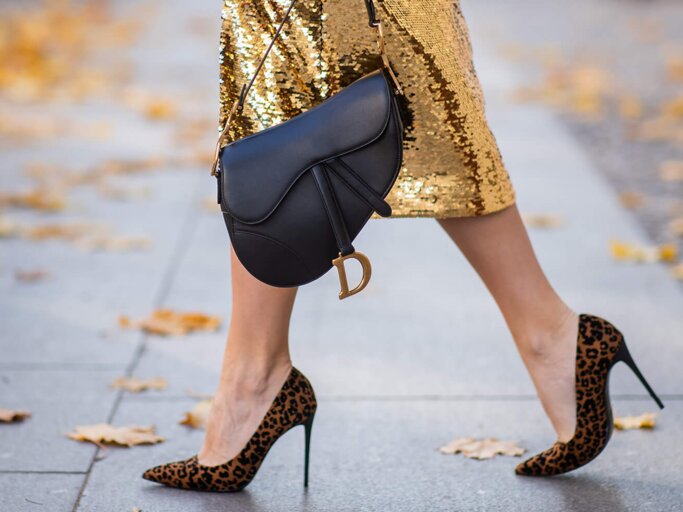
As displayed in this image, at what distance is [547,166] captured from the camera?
600 centimetres

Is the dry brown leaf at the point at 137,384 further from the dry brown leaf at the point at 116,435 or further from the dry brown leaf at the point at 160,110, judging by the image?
the dry brown leaf at the point at 160,110

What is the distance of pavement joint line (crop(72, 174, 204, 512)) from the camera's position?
2.84 m

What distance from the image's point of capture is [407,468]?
9.00 feet

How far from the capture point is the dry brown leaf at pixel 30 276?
14.0 ft

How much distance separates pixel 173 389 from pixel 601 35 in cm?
902

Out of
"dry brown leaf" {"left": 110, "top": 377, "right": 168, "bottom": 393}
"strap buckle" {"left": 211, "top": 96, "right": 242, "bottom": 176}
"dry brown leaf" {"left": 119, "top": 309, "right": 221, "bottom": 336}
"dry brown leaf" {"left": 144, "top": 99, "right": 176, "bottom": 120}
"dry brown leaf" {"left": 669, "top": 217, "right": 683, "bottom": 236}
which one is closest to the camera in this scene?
"strap buckle" {"left": 211, "top": 96, "right": 242, "bottom": 176}

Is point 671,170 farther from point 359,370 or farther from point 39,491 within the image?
point 39,491

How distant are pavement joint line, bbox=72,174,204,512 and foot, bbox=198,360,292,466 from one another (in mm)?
395

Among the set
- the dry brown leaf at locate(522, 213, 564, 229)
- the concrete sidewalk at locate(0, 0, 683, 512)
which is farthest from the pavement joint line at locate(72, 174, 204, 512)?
the dry brown leaf at locate(522, 213, 564, 229)

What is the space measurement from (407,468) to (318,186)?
95 cm

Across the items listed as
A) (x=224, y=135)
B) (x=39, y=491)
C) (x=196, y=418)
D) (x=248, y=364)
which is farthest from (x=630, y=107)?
(x=39, y=491)

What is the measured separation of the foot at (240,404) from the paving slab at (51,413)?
460 mm

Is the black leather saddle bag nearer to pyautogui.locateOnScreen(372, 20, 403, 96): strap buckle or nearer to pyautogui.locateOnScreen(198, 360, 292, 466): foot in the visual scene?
pyautogui.locateOnScreen(372, 20, 403, 96): strap buckle

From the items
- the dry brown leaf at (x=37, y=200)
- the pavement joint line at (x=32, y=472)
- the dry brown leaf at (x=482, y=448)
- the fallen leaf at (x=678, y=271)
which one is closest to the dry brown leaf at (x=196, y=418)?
the pavement joint line at (x=32, y=472)
